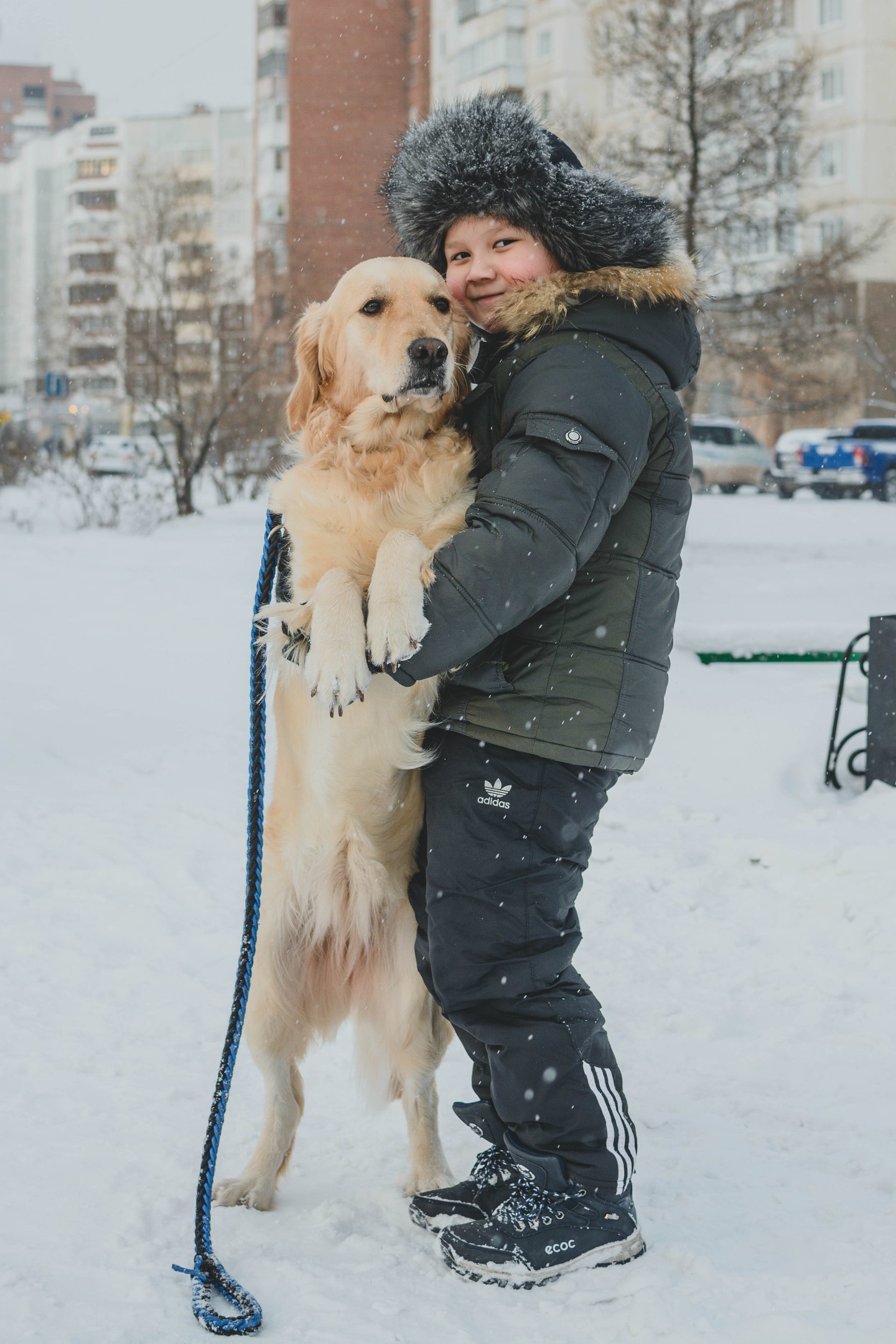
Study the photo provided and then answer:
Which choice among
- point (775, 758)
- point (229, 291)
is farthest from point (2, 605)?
point (229, 291)

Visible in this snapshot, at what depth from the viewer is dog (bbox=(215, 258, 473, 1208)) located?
2.46 m

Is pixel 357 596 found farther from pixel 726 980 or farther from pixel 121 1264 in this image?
pixel 726 980

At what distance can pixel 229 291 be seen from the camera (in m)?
23.1

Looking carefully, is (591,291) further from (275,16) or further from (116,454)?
(275,16)

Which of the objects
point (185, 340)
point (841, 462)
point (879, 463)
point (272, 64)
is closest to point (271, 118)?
point (272, 64)

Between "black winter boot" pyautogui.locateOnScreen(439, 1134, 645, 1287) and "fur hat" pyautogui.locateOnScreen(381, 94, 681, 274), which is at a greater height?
"fur hat" pyautogui.locateOnScreen(381, 94, 681, 274)

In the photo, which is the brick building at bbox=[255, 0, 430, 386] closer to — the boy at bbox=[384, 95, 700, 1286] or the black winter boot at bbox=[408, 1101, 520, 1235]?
the boy at bbox=[384, 95, 700, 1286]

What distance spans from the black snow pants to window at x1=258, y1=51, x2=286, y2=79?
50.7 meters

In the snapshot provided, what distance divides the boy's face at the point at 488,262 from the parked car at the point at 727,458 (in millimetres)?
26173

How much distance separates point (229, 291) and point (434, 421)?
71.5 feet

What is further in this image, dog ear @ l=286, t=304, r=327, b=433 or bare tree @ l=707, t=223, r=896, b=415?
bare tree @ l=707, t=223, r=896, b=415

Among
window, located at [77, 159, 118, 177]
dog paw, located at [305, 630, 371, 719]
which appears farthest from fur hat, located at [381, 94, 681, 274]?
window, located at [77, 159, 118, 177]

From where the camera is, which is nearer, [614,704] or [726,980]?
[614,704]

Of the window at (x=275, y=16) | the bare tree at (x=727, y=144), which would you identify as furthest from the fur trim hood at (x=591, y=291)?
the window at (x=275, y=16)
